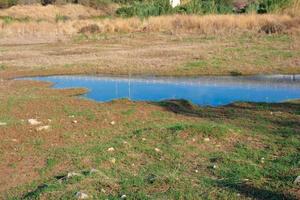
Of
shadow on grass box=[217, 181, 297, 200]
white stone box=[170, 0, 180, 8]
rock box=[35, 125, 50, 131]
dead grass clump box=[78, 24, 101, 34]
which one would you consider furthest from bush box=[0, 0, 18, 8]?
shadow on grass box=[217, 181, 297, 200]

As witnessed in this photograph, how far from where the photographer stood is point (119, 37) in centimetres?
3572

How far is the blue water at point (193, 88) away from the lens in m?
16.7

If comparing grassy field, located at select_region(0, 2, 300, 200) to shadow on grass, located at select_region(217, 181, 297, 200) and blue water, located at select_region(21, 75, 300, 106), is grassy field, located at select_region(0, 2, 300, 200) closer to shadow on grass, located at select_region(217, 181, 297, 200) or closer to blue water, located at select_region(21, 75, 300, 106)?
shadow on grass, located at select_region(217, 181, 297, 200)

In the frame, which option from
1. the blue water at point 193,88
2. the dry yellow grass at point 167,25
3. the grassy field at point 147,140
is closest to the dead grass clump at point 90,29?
the dry yellow grass at point 167,25

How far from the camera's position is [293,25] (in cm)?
3431

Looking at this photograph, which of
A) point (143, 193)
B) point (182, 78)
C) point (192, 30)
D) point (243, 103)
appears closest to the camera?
point (143, 193)

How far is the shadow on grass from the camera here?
6324 millimetres

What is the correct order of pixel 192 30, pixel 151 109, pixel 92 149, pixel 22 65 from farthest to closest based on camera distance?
pixel 192 30 → pixel 22 65 → pixel 151 109 → pixel 92 149

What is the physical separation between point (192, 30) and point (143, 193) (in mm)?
31961

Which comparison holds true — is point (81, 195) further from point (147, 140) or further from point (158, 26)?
point (158, 26)

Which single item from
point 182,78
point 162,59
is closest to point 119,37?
point 162,59

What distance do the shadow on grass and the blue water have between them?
29.1ft

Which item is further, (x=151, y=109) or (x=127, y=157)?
(x=151, y=109)

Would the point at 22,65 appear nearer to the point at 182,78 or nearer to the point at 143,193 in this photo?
the point at 182,78
